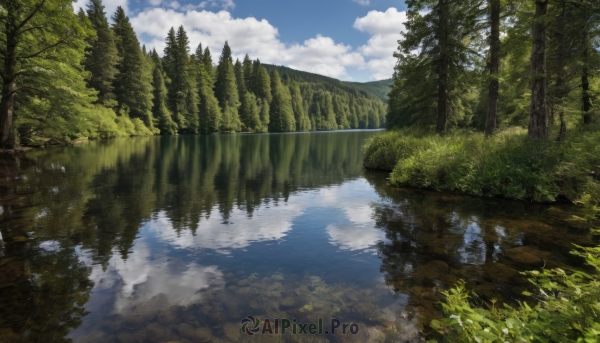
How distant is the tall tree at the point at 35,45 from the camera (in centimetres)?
1994

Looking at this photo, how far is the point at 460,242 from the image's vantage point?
7562 mm

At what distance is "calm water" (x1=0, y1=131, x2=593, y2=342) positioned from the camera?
468 centimetres

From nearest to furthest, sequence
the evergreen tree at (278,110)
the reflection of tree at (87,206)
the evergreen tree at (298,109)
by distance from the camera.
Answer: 1. the reflection of tree at (87,206)
2. the evergreen tree at (278,110)
3. the evergreen tree at (298,109)

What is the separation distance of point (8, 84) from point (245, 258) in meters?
24.4

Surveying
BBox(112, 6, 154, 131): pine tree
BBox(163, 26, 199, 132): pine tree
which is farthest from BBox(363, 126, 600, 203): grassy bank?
BBox(163, 26, 199, 132): pine tree

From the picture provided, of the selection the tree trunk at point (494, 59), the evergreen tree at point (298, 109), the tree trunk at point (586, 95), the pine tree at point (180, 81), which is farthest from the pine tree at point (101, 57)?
the evergreen tree at point (298, 109)

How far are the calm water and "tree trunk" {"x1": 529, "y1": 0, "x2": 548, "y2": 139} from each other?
3477 millimetres

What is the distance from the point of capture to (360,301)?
521 cm

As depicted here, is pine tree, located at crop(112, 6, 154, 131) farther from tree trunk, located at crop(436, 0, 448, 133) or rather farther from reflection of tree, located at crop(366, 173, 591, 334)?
reflection of tree, located at crop(366, 173, 591, 334)

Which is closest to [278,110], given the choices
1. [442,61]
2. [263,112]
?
[263,112]

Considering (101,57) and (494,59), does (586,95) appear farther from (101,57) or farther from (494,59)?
(101,57)

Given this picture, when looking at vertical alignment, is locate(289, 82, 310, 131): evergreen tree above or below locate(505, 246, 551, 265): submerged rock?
above

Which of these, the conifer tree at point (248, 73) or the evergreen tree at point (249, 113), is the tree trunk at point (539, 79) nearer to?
the evergreen tree at point (249, 113)

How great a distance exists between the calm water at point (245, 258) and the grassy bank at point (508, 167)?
0.83m
